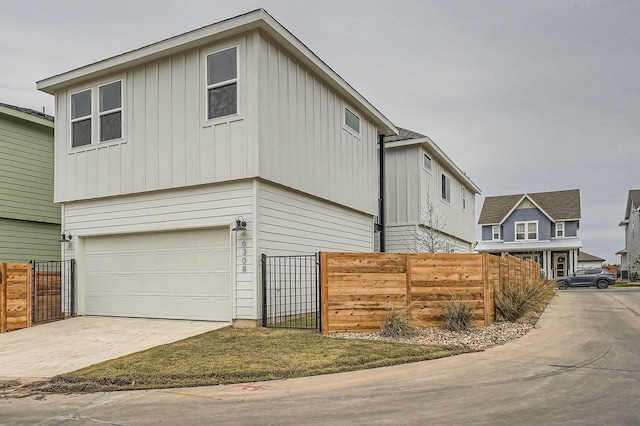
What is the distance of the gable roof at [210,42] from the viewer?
10.9m

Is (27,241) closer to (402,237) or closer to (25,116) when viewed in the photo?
(25,116)

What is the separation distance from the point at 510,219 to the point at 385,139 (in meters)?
27.5

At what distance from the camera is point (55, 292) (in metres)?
13.5

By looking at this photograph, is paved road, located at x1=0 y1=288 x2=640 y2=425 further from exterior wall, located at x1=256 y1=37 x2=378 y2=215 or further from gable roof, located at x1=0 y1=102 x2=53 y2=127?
gable roof, located at x1=0 y1=102 x2=53 y2=127

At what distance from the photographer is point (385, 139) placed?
2053 cm

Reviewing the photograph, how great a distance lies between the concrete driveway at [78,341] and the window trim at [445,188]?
1454 cm

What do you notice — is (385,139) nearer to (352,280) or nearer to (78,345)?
(352,280)

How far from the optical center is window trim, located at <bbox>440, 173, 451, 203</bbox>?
2326 cm

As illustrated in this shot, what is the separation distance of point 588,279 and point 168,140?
2942 cm

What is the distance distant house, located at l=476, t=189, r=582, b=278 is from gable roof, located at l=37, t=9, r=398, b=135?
107 ft

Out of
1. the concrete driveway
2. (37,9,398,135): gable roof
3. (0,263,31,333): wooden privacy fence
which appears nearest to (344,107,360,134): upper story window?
(37,9,398,135): gable roof

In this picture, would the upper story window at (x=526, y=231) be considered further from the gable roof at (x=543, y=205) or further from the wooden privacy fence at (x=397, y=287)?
the wooden privacy fence at (x=397, y=287)

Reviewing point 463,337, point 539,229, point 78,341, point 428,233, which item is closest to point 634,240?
point 539,229

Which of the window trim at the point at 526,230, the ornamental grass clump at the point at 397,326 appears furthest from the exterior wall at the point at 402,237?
the window trim at the point at 526,230
